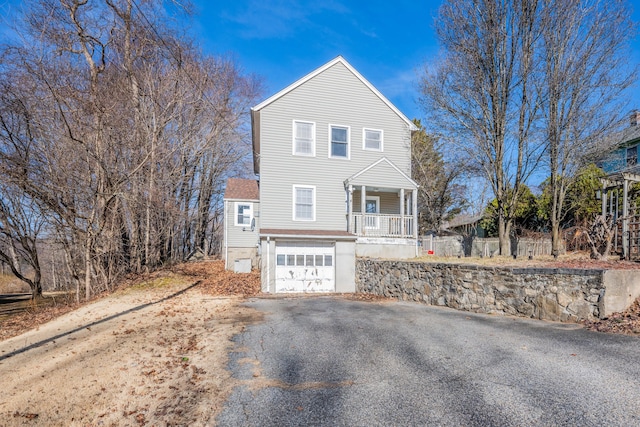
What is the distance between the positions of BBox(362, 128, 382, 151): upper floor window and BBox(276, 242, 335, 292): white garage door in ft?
16.6

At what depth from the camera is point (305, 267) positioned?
44.5 ft

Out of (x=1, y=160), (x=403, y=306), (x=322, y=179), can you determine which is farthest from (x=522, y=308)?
(x=1, y=160)

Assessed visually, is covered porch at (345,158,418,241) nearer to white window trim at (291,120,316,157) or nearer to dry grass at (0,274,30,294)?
white window trim at (291,120,316,157)

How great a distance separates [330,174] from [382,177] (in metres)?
2.27

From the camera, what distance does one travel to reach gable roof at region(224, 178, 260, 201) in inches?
721

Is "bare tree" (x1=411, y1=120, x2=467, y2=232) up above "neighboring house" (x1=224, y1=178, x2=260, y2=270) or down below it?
above

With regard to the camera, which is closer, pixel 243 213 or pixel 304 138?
pixel 304 138

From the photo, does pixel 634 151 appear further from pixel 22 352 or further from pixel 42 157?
pixel 42 157

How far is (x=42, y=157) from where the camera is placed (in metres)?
12.9

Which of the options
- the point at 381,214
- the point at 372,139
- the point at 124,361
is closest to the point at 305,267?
the point at 381,214

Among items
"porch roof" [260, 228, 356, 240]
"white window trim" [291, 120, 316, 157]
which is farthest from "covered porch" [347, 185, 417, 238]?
"white window trim" [291, 120, 316, 157]

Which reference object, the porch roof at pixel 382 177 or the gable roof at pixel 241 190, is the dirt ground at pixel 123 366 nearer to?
the porch roof at pixel 382 177

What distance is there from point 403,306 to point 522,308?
298 centimetres

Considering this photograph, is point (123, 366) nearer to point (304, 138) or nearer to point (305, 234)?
point (305, 234)
